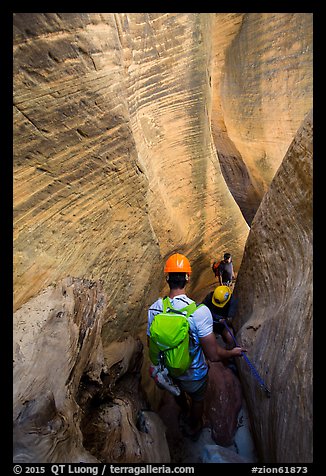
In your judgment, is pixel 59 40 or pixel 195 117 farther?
pixel 195 117

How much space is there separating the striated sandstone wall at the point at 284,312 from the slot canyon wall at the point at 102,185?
1.02 meters

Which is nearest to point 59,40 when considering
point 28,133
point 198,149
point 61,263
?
point 28,133

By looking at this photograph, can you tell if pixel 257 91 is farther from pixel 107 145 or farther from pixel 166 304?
pixel 166 304

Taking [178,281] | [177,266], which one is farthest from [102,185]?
[178,281]

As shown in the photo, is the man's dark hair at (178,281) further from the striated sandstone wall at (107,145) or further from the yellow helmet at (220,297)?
the yellow helmet at (220,297)

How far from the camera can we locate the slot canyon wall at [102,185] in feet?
8.21

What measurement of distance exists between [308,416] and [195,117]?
4.08 metres

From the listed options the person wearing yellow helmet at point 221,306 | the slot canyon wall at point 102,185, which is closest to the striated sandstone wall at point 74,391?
the slot canyon wall at point 102,185

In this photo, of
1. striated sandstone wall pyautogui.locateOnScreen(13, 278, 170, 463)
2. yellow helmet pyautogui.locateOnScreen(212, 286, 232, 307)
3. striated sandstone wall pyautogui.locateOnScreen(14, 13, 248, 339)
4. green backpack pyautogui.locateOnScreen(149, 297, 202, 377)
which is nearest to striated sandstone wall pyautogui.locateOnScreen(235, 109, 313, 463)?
yellow helmet pyautogui.locateOnScreen(212, 286, 232, 307)

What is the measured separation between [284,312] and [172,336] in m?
0.97

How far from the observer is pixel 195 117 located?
16.8 feet

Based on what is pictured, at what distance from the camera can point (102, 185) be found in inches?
128

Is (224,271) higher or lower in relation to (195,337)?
higher
